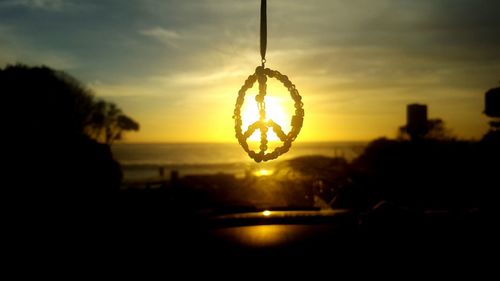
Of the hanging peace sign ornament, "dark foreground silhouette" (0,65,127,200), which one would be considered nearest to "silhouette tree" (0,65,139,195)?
"dark foreground silhouette" (0,65,127,200)

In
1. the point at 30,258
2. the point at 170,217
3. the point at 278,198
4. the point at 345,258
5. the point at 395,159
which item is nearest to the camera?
the point at 345,258

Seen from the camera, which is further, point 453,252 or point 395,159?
point 395,159

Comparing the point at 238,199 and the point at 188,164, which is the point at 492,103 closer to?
the point at 238,199

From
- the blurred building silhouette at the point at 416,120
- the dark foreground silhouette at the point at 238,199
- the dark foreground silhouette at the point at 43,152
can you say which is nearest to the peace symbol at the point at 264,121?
the dark foreground silhouette at the point at 238,199

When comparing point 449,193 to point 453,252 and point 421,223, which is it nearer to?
point 421,223

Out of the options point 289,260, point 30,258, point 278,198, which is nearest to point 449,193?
point 278,198

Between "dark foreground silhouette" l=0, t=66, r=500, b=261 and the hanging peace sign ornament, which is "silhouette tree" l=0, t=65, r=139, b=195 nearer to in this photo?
"dark foreground silhouette" l=0, t=66, r=500, b=261
